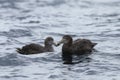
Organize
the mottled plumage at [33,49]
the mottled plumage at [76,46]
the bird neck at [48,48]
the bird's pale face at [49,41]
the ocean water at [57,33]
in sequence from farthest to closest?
the mottled plumage at [76,46], the bird's pale face at [49,41], the bird neck at [48,48], the mottled plumage at [33,49], the ocean water at [57,33]

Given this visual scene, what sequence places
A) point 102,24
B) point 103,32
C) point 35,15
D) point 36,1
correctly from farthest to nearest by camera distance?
point 36,1 < point 35,15 < point 102,24 < point 103,32

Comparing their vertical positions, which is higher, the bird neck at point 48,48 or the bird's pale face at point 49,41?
the bird's pale face at point 49,41

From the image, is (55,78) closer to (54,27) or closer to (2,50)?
(2,50)

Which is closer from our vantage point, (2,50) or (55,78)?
(55,78)

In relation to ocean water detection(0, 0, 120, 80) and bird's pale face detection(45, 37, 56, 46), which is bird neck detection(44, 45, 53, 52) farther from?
ocean water detection(0, 0, 120, 80)

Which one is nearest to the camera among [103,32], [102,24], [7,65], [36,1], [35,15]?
[7,65]

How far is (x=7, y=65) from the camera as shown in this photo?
21.2 metres

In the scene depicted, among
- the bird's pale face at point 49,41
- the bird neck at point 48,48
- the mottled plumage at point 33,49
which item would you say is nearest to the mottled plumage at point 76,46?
the bird's pale face at point 49,41

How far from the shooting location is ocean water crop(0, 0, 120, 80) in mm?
20250

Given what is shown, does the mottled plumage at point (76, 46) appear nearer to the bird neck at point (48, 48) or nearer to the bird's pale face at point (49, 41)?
the bird's pale face at point (49, 41)

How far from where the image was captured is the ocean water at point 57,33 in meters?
20.2

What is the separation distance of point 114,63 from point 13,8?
12.3 meters

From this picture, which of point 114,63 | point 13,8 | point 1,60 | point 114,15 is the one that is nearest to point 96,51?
point 114,63

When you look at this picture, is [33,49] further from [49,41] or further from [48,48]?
[49,41]
